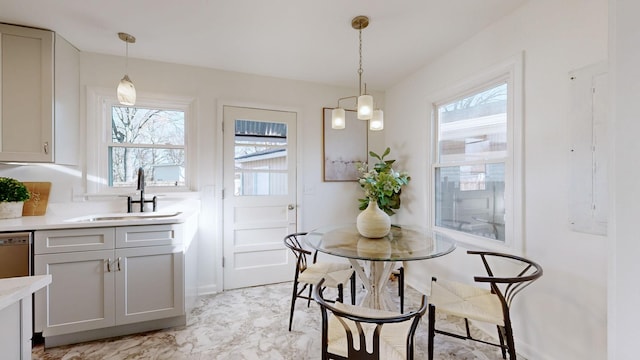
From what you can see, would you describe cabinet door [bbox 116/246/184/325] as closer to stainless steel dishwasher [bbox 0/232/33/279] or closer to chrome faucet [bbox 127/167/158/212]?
stainless steel dishwasher [bbox 0/232/33/279]

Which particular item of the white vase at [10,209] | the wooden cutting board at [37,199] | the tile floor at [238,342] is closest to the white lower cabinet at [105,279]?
the tile floor at [238,342]

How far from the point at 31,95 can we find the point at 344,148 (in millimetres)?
3023

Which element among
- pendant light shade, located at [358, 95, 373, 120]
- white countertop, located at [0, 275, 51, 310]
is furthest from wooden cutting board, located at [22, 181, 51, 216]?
pendant light shade, located at [358, 95, 373, 120]

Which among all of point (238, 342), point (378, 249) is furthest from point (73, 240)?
point (378, 249)

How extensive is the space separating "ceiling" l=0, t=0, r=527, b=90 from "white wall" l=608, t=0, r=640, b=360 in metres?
1.67

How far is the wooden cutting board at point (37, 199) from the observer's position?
239 centimetres

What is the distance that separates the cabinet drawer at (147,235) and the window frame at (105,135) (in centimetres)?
81

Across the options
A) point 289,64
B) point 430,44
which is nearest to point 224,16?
point 289,64

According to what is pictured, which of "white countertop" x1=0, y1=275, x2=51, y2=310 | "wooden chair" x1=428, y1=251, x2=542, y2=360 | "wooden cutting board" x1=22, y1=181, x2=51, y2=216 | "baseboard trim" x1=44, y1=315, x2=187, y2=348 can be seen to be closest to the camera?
"white countertop" x1=0, y1=275, x2=51, y2=310

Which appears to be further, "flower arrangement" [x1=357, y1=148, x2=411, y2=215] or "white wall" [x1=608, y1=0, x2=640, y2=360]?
"flower arrangement" [x1=357, y1=148, x2=411, y2=215]

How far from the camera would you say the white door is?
3.08 m

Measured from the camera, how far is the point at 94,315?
2.04m

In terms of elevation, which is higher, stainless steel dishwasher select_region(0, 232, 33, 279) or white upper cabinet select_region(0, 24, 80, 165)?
white upper cabinet select_region(0, 24, 80, 165)

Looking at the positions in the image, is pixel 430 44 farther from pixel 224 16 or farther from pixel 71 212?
pixel 71 212
